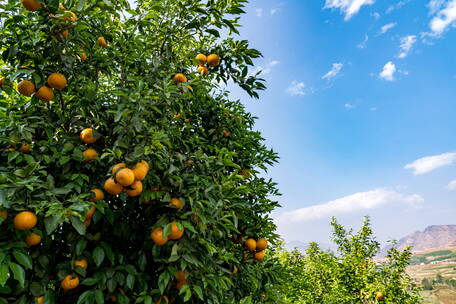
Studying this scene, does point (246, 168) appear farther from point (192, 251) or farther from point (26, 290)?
point (26, 290)

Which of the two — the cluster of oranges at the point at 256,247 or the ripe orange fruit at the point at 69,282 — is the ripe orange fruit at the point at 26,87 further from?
the cluster of oranges at the point at 256,247

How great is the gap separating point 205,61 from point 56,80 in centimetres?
168

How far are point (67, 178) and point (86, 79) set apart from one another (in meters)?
0.92

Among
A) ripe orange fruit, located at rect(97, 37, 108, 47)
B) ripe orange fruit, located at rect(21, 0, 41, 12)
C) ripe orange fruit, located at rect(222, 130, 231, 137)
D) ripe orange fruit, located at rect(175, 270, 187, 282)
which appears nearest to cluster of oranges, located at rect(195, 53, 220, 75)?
ripe orange fruit, located at rect(222, 130, 231, 137)

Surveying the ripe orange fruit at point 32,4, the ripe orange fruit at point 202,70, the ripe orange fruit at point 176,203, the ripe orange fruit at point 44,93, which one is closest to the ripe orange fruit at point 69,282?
the ripe orange fruit at point 176,203

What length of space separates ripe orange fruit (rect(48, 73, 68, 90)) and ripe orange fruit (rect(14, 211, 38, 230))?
3.11ft

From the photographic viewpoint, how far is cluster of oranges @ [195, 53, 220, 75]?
3379 millimetres

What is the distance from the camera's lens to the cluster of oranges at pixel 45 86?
2137mm

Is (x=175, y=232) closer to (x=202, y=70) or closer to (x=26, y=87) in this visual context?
(x=26, y=87)

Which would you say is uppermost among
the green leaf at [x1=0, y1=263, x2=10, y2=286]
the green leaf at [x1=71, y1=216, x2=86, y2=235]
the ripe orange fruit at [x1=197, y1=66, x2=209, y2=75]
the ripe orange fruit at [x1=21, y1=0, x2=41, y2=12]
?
the ripe orange fruit at [x1=197, y1=66, x2=209, y2=75]

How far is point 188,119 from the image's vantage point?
337 cm

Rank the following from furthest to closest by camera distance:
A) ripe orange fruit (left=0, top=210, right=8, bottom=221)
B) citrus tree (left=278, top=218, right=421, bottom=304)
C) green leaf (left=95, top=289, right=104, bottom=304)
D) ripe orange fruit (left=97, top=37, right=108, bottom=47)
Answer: citrus tree (left=278, top=218, right=421, bottom=304) → ripe orange fruit (left=97, top=37, right=108, bottom=47) → green leaf (left=95, top=289, right=104, bottom=304) → ripe orange fruit (left=0, top=210, right=8, bottom=221)

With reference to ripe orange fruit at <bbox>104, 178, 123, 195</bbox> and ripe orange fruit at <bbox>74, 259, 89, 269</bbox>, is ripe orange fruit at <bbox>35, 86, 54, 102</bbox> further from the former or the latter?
ripe orange fruit at <bbox>74, 259, 89, 269</bbox>

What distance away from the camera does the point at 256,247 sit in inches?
127
